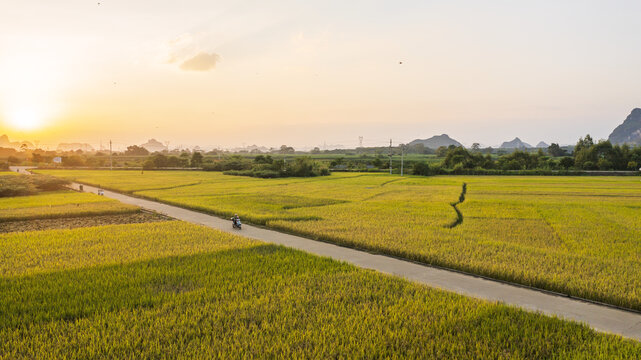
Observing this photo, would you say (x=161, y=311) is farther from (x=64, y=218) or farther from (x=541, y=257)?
(x=64, y=218)

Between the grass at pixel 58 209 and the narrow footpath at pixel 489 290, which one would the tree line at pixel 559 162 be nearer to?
the grass at pixel 58 209

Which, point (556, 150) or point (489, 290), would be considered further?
point (556, 150)

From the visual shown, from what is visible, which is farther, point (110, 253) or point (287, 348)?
point (110, 253)

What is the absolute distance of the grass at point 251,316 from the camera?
5.61 metres

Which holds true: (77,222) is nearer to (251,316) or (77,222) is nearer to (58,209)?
(58,209)

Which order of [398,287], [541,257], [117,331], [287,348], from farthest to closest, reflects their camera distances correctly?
[541,257], [398,287], [117,331], [287,348]

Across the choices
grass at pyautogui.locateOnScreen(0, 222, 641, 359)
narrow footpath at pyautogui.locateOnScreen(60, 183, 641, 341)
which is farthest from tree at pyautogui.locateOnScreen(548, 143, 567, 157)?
grass at pyautogui.locateOnScreen(0, 222, 641, 359)

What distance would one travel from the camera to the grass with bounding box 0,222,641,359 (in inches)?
221

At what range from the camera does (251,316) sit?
672 cm

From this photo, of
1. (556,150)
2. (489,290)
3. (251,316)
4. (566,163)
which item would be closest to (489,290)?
(489,290)

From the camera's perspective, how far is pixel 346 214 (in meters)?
19.4

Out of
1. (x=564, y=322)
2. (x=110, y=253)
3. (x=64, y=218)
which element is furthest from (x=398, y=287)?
(x=64, y=218)

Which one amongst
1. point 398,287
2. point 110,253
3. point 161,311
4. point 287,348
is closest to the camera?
point 287,348

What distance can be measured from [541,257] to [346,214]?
10266 millimetres
